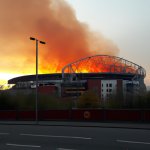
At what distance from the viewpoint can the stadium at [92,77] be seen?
156m

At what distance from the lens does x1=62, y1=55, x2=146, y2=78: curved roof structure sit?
18425 centimetres

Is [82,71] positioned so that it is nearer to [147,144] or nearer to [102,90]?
[102,90]

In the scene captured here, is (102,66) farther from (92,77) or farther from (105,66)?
(92,77)

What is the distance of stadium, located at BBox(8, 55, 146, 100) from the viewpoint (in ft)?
512

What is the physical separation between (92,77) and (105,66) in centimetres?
1667

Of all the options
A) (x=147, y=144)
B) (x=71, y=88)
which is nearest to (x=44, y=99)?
(x=147, y=144)

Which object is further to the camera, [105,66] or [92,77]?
[105,66]

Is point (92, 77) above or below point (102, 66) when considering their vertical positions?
below

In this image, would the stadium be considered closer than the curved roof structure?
Yes

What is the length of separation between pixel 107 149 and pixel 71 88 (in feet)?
468

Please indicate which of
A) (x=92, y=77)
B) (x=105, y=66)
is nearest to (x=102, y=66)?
(x=105, y=66)

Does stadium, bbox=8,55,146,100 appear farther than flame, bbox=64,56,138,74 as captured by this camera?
No

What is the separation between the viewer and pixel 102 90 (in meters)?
166

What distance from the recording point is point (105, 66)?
185750mm
